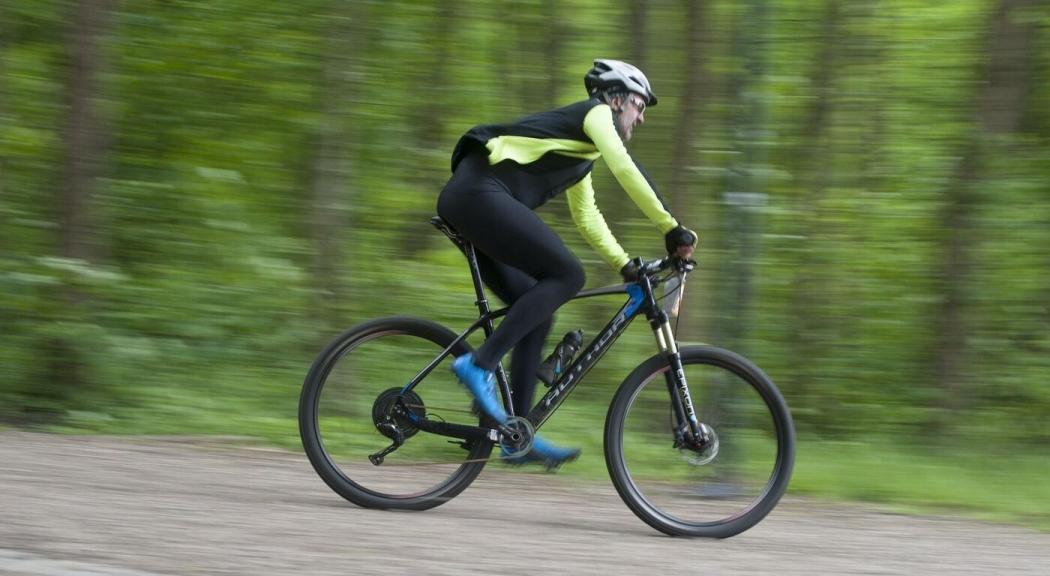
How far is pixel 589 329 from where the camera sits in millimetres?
8594

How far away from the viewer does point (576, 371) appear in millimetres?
5363

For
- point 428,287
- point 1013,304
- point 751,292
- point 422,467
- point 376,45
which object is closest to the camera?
point 422,467

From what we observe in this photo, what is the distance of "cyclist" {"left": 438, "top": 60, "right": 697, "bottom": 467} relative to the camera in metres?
5.08

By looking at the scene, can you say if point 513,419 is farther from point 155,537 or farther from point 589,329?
point 589,329

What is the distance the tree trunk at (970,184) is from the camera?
8.46m

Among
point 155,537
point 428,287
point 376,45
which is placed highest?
point 376,45

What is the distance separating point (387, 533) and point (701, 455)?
4.73ft

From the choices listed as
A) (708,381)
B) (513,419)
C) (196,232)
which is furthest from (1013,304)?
(196,232)

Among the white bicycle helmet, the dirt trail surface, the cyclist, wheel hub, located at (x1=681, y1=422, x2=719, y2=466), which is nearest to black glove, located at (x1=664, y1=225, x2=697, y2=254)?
the cyclist

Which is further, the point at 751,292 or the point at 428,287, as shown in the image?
the point at 428,287

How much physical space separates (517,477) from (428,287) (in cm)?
359

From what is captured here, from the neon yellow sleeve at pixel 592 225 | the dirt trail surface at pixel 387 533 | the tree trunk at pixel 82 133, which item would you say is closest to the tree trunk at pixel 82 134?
the tree trunk at pixel 82 133

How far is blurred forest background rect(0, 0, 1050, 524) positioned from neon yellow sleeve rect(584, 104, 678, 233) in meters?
2.56

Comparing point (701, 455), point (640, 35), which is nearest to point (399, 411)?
point (701, 455)
